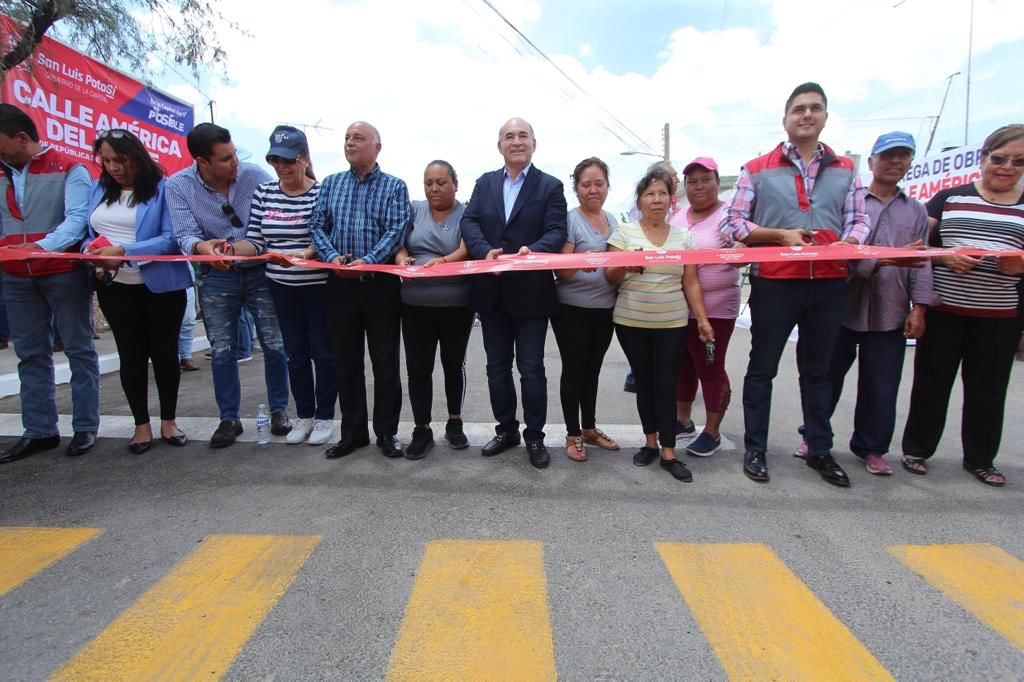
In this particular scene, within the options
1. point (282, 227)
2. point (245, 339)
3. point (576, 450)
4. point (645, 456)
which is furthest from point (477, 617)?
point (245, 339)

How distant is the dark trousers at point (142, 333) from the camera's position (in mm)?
3756

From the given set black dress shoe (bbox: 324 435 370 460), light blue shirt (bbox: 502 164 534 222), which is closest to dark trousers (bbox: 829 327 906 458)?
light blue shirt (bbox: 502 164 534 222)

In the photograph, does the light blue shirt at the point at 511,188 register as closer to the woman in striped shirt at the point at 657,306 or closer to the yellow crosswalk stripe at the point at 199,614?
the woman in striped shirt at the point at 657,306

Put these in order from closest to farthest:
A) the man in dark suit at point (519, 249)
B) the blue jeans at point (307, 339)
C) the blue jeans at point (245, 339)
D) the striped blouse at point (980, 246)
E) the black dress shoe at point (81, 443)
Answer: the striped blouse at point (980, 246) < the man in dark suit at point (519, 249) < the black dress shoe at point (81, 443) < the blue jeans at point (307, 339) < the blue jeans at point (245, 339)

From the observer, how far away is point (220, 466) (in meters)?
3.55

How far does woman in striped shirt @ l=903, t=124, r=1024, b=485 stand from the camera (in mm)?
3246

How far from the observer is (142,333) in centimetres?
386

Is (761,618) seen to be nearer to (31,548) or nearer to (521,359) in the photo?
(521,359)

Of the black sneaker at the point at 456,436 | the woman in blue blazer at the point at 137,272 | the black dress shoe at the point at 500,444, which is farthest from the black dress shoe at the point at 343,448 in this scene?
the woman in blue blazer at the point at 137,272

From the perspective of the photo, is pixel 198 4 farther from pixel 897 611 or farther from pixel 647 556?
pixel 897 611

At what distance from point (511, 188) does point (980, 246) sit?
2.98 metres

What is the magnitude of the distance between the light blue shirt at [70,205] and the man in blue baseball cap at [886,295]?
17.4 feet

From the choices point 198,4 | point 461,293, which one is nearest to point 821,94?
point 461,293

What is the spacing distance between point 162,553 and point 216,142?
2.71 meters
